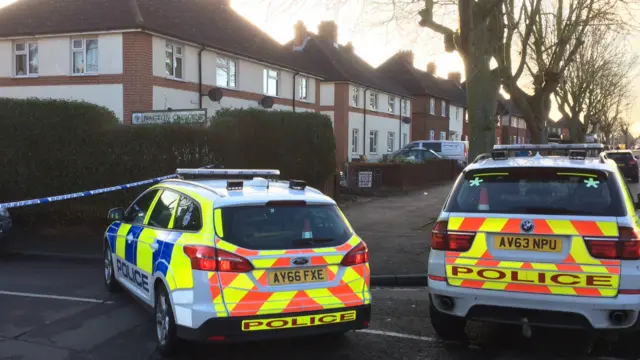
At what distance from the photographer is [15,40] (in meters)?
20.2

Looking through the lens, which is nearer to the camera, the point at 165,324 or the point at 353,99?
the point at 165,324

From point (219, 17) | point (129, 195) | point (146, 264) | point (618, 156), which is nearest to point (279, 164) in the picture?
point (129, 195)

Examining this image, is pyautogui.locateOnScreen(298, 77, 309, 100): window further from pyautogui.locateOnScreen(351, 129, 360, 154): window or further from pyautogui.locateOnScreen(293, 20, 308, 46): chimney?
pyautogui.locateOnScreen(293, 20, 308, 46): chimney

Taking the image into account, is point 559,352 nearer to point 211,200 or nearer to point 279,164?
point 211,200

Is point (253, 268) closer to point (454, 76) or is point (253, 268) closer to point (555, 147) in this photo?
point (555, 147)

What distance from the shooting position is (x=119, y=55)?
18.7m

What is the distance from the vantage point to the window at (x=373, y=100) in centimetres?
3894

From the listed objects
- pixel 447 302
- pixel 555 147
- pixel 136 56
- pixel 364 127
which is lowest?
pixel 447 302

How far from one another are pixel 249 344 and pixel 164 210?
148 cm

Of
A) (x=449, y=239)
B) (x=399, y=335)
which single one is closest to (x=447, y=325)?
(x=399, y=335)

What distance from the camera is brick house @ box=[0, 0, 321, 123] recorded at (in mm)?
18656

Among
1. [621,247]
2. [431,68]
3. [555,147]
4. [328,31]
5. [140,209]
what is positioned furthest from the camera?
[431,68]

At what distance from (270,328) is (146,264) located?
1585 millimetres

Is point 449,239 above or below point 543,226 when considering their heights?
below
